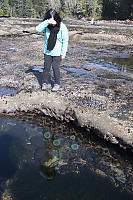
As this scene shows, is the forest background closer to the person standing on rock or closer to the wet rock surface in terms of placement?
the wet rock surface

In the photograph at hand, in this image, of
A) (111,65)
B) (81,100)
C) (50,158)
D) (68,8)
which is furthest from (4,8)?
(50,158)

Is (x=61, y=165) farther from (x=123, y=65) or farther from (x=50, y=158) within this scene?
(x=123, y=65)

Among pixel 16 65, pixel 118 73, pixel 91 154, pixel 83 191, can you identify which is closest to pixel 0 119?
pixel 91 154

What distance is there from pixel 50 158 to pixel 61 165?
0.22 meters

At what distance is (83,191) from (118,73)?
16.0ft

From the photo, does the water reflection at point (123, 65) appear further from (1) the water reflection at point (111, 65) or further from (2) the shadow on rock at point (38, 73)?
(2) the shadow on rock at point (38, 73)

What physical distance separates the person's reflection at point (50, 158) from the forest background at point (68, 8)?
58.6 metres

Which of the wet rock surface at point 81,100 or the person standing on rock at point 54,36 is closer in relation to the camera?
the wet rock surface at point 81,100

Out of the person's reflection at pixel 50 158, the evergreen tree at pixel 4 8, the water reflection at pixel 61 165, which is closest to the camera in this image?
the water reflection at pixel 61 165

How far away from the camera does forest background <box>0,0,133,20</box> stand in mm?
58209

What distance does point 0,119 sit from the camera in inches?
138

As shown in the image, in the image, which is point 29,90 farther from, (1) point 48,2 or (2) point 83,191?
(1) point 48,2

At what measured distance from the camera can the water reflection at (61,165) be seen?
7.30ft

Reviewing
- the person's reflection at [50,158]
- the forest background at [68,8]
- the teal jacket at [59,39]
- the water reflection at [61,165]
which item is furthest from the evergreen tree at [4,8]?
the person's reflection at [50,158]
